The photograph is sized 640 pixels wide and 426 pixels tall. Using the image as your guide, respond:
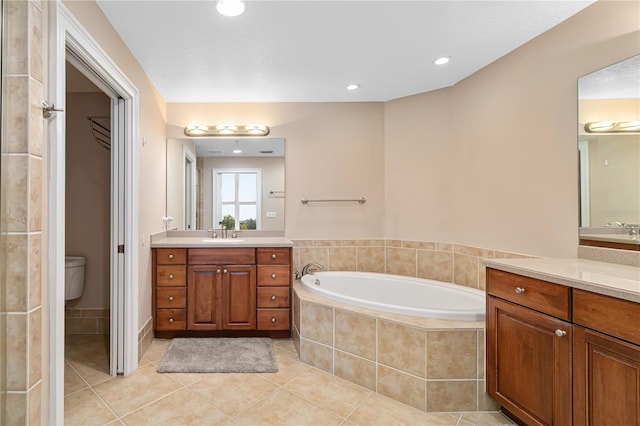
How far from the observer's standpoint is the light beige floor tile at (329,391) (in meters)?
1.82

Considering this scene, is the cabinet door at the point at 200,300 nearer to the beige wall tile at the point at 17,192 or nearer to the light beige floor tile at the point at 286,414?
the light beige floor tile at the point at 286,414

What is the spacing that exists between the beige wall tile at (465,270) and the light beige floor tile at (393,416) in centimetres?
115

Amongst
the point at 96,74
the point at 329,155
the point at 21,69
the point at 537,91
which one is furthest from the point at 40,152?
the point at 537,91

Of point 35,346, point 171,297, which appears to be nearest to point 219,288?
point 171,297

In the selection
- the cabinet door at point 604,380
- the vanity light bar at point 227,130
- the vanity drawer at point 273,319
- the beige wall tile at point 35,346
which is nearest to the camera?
the cabinet door at point 604,380

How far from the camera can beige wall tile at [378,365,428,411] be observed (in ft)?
5.87

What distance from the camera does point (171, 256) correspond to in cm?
270

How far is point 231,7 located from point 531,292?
88.1 inches

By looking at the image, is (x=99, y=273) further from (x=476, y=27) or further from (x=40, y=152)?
(x=476, y=27)

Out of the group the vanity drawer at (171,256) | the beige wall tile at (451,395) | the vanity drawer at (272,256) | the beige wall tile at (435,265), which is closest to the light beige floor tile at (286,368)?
the vanity drawer at (272,256)

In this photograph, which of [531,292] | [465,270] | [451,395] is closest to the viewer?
[531,292]

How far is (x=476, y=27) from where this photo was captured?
192cm

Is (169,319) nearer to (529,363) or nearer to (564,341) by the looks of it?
(529,363)

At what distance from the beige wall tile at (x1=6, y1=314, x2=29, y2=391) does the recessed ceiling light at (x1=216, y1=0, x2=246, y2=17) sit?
5.86ft
